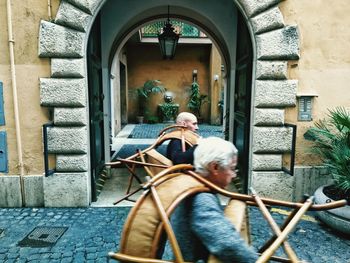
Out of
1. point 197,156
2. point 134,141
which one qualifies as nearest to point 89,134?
point 197,156

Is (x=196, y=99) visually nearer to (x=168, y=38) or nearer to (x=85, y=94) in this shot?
(x=168, y=38)

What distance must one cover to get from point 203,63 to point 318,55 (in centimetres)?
1321

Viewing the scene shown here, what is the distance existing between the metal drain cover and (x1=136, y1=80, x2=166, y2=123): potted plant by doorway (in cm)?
1301

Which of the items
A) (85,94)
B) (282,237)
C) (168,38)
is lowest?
(282,237)

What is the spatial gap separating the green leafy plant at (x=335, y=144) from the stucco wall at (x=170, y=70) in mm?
12659

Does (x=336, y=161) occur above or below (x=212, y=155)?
below

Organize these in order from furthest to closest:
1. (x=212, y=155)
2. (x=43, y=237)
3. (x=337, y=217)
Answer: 1. (x=337, y=217)
2. (x=43, y=237)
3. (x=212, y=155)

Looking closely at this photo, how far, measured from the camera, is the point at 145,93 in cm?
1669

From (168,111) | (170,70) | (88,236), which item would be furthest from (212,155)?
(170,70)

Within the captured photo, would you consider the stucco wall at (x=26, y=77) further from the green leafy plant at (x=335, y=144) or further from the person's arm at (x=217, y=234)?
the green leafy plant at (x=335, y=144)

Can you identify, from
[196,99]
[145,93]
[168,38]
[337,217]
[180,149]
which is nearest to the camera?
[180,149]

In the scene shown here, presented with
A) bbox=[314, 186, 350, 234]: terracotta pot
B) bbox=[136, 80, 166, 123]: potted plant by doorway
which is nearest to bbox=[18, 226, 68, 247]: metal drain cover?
bbox=[314, 186, 350, 234]: terracotta pot

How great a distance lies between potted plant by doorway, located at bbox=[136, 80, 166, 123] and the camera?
16.7m

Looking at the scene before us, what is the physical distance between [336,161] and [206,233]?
3.19m
